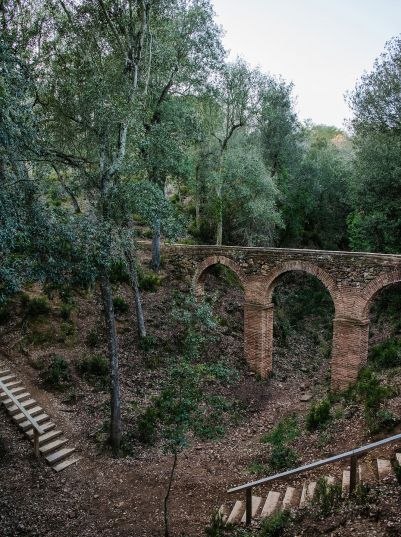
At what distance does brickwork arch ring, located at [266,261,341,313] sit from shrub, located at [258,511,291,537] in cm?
898

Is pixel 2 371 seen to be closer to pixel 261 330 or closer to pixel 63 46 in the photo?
pixel 261 330

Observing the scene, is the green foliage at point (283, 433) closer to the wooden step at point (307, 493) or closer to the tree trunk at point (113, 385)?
the wooden step at point (307, 493)

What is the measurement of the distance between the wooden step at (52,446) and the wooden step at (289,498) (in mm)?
6016

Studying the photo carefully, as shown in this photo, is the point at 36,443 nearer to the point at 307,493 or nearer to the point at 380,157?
the point at 307,493

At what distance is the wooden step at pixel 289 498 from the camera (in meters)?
7.43

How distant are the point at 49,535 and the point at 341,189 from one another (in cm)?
2712

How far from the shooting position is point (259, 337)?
16.5 m

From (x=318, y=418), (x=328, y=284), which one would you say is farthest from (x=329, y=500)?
(x=328, y=284)

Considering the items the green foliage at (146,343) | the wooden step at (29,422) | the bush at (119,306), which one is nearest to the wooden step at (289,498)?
the wooden step at (29,422)

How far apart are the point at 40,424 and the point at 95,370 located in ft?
9.80

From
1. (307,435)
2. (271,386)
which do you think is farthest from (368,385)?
(271,386)

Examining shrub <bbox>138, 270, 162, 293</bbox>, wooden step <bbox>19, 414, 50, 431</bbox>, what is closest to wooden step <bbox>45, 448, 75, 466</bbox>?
wooden step <bbox>19, 414, 50, 431</bbox>

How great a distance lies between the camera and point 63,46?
12.9 m

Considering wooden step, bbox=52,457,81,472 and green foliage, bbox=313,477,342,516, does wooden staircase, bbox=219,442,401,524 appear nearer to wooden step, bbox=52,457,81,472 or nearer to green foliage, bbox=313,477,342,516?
green foliage, bbox=313,477,342,516
